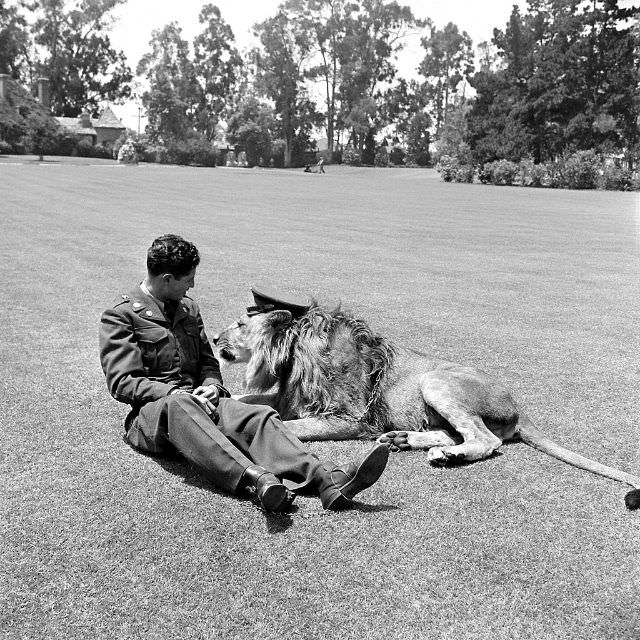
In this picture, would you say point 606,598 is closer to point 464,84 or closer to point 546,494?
point 546,494

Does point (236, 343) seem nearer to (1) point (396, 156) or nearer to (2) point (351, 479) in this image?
(2) point (351, 479)

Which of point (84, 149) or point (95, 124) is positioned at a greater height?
point (95, 124)

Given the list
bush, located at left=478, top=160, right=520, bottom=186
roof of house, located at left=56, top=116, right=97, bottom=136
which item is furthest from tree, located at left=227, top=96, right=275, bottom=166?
bush, located at left=478, top=160, right=520, bottom=186

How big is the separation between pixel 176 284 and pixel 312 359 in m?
1.23

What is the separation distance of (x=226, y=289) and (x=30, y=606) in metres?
9.41

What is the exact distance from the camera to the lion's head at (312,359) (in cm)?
611

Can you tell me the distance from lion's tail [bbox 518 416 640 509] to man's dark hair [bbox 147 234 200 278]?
9.61 feet

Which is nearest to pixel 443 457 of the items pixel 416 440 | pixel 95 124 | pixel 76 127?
pixel 416 440

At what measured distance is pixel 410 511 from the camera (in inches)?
191

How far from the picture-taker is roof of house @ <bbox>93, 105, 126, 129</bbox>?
11075cm

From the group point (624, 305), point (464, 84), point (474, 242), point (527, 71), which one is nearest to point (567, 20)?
point (527, 71)

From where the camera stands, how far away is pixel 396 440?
595cm

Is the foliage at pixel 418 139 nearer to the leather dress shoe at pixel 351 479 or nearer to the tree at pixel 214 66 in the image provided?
the tree at pixel 214 66

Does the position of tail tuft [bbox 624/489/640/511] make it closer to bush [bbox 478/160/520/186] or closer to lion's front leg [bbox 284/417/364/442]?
lion's front leg [bbox 284/417/364/442]
